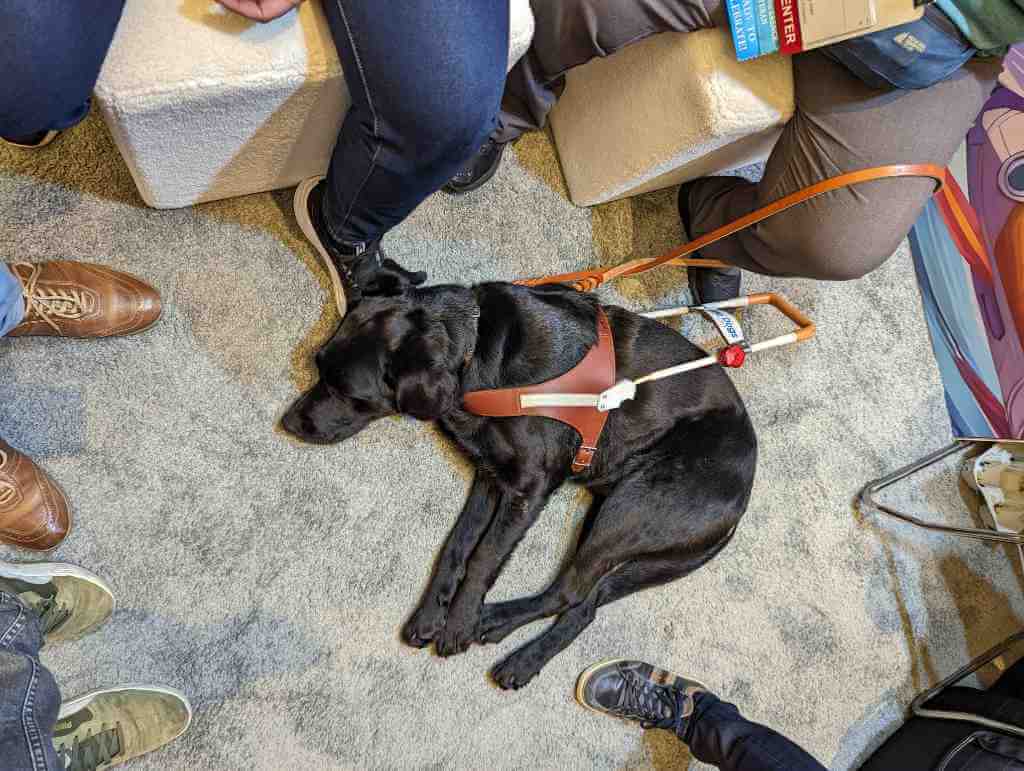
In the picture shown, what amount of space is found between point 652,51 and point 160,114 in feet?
3.85

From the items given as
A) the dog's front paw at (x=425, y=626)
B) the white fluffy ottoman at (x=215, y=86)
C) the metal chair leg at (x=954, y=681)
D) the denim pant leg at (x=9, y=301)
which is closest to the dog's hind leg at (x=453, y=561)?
the dog's front paw at (x=425, y=626)

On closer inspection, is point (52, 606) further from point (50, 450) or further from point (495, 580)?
point (495, 580)

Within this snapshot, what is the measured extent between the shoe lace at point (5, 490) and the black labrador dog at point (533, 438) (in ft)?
2.03

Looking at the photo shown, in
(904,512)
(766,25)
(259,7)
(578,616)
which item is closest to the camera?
(259,7)

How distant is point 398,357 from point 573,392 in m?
0.43

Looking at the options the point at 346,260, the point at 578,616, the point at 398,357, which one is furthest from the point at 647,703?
the point at 346,260

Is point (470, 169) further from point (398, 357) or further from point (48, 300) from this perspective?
point (48, 300)

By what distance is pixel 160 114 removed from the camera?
144 cm

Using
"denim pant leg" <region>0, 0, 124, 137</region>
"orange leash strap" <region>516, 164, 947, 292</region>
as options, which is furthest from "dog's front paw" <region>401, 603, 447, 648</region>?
"denim pant leg" <region>0, 0, 124, 137</region>

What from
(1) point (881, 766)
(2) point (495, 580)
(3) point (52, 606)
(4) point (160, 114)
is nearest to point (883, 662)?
(1) point (881, 766)

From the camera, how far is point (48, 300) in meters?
1.71

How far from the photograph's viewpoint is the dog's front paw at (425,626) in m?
1.97

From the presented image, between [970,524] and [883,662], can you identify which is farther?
[970,524]

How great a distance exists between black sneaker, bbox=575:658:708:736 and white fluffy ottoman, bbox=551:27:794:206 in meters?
1.41
